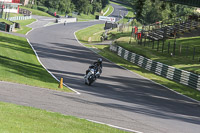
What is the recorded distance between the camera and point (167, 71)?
3812 cm

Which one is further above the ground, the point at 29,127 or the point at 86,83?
the point at 29,127

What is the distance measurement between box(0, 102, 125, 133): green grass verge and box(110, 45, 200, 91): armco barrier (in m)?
20.2

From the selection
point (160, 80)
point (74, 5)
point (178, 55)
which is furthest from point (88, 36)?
point (74, 5)

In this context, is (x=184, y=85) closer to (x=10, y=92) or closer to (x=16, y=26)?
(x=10, y=92)

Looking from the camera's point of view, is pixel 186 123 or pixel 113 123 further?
pixel 186 123

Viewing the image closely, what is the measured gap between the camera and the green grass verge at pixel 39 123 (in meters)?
11.3

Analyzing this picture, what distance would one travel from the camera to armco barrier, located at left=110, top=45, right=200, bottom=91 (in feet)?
110

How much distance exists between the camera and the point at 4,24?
228 feet

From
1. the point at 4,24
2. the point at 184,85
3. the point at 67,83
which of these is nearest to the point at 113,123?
Result: the point at 67,83

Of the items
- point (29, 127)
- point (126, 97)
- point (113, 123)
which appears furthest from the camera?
point (126, 97)

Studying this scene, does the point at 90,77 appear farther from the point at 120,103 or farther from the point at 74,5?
the point at 74,5

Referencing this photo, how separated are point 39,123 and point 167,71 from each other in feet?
88.0

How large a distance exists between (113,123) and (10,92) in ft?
17.0

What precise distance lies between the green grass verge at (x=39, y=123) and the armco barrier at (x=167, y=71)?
20.2m
